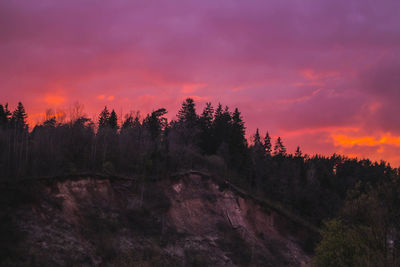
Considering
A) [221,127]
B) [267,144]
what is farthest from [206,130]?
[267,144]

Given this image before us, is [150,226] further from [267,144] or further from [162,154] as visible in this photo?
[267,144]

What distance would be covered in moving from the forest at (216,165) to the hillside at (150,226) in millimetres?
2696

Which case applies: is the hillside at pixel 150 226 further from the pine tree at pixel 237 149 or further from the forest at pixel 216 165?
the pine tree at pixel 237 149

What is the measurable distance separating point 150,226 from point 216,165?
20.3 m

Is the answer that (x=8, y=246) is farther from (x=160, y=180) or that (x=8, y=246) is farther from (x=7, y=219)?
(x=160, y=180)

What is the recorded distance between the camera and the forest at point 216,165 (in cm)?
1547

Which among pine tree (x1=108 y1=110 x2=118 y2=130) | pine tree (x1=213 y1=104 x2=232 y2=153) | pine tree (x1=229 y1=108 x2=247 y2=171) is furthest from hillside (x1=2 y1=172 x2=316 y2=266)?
pine tree (x1=108 y1=110 x2=118 y2=130)

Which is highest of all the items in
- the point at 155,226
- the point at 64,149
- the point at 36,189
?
the point at 64,149

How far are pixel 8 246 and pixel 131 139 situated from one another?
26864mm

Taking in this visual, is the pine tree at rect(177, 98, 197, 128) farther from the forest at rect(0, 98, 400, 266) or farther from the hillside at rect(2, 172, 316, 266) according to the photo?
the hillside at rect(2, 172, 316, 266)

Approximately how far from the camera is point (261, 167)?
6969cm

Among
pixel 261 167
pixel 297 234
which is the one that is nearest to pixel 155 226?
pixel 297 234

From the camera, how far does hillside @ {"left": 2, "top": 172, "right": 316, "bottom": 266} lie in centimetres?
2812

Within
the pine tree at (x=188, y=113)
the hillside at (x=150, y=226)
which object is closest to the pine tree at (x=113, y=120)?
the pine tree at (x=188, y=113)
